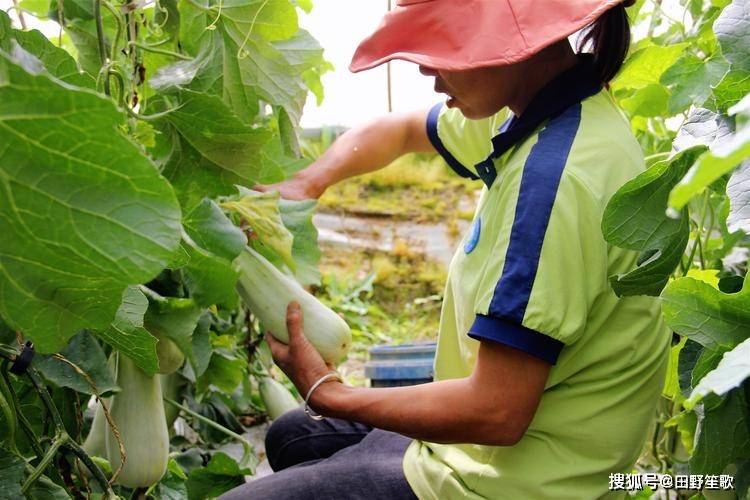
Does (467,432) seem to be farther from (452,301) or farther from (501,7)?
(501,7)

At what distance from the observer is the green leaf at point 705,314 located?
95 cm

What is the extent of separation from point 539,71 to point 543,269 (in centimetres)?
32

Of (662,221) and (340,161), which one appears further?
(340,161)

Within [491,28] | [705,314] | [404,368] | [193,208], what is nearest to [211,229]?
[193,208]

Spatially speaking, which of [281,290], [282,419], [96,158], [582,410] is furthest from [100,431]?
[96,158]

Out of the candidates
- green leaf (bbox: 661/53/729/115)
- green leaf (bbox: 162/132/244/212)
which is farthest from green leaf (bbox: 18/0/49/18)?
green leaf (bbox: 661/53/729/115)

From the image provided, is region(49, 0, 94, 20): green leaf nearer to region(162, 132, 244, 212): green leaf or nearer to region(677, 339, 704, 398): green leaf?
region(162, 132, 244, 212): green leaf

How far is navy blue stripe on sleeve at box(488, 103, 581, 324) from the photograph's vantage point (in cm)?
114

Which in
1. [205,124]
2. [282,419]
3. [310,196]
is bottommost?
[282,419]

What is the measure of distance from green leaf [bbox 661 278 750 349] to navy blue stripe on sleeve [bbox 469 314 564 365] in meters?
0.22

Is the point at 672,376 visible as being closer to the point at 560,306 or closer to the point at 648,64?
the point at 560,306

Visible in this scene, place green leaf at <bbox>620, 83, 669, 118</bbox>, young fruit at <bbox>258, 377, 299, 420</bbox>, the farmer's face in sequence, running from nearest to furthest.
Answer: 1. the farmer's face
2. green leaf at <bbox>620, 83, 669, 118</bbox>
3. young fruit at <bbox>258, 377, 299, 420</bbox>

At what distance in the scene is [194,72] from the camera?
138 centimetres

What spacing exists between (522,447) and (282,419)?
686 mm
